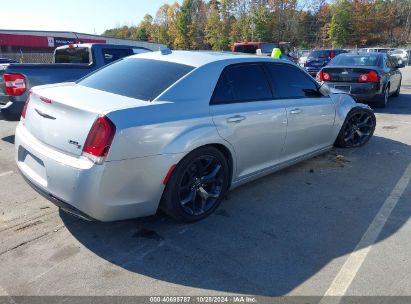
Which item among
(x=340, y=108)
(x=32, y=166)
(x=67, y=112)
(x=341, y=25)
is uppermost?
(x=341, y=25)

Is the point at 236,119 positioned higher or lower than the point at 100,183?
higher

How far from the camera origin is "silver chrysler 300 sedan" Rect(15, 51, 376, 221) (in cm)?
291

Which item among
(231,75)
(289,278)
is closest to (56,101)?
(231,75)

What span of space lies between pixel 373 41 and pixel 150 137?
75.9 metres

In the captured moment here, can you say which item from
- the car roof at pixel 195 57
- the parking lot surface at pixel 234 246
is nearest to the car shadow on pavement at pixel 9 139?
the parking lot surface at pixel 234 246

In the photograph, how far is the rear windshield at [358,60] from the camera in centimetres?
1021

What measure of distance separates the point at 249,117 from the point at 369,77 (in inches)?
267

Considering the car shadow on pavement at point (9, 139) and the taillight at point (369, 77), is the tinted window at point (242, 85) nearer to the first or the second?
the car shadow on pavement at point (9, 139)

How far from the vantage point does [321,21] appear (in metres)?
71.8

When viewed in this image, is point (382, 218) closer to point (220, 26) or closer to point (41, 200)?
point (41, 200)

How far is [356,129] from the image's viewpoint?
6348 millimetres

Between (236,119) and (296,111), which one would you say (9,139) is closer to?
(236,119)

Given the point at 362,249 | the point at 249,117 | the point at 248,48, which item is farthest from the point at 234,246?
the point at 248,48

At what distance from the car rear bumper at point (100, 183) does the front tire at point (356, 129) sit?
3855mm
